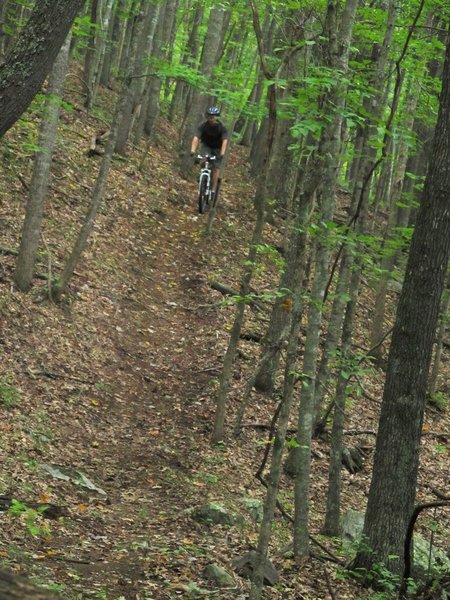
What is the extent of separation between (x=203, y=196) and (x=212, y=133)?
6.78 feet

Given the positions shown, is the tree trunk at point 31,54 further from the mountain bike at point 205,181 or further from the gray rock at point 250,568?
the mountain bike at point 205,181

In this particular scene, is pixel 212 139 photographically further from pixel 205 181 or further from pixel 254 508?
pixel 254 508

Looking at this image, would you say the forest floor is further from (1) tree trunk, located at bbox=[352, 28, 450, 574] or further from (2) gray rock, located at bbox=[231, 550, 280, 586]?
(1) tree trunk, located at bbox=[352, 28, 450, 574]

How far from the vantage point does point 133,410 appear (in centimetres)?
1031

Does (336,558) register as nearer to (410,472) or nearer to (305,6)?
(410,472)

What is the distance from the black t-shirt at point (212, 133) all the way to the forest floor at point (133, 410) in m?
2.28

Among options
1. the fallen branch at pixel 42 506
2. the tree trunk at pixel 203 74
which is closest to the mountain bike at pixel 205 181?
the tree trunk at pixel 203 74

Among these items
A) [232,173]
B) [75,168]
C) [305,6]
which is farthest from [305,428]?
[232,173]

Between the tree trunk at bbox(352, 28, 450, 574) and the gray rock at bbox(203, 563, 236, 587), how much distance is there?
1366 mm

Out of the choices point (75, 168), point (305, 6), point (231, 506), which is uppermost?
point (305, 6)

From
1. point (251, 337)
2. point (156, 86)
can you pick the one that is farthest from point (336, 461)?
point (156, 86)

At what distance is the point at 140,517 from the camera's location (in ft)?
25.1

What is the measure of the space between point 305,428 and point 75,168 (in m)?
10.5

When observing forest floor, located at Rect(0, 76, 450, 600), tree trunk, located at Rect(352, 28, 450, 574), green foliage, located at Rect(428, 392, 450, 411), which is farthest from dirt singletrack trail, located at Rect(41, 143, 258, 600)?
green foliage, located at Rect(428, 392, 450, 411)
